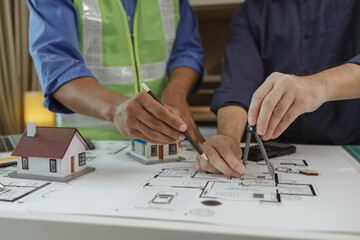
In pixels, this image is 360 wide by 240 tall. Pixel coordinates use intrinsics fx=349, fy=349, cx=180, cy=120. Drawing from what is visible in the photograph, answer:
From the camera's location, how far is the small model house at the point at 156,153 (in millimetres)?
762

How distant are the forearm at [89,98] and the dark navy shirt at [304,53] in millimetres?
356

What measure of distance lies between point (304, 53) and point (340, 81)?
0.34m

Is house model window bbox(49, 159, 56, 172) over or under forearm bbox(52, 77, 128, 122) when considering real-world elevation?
under

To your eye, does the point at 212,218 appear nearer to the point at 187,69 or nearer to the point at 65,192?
the point at 65,192

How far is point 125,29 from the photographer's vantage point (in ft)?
3.42

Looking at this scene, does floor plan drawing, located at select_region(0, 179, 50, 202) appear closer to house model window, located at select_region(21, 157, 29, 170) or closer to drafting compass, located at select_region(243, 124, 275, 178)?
house model window, located at select_region(21, 157, 29, 170)

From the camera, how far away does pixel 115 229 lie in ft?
1.45

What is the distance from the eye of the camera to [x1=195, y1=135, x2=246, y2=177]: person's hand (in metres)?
0.65

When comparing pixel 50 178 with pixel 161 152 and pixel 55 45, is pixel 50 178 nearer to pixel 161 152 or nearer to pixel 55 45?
pixel 161 152

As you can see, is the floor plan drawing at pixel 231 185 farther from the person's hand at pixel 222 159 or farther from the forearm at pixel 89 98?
the forearm at pixel 89 98

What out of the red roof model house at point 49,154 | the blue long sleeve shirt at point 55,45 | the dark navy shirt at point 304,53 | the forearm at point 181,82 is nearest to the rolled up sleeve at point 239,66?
the dark navy shirt at point 304,53

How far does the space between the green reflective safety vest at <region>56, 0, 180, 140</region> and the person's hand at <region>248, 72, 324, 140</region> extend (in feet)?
1.40

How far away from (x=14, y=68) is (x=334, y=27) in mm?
1755

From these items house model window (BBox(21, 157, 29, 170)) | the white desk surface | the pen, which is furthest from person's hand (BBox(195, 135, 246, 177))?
house model window (BBox(21, 157, 29, 170))
